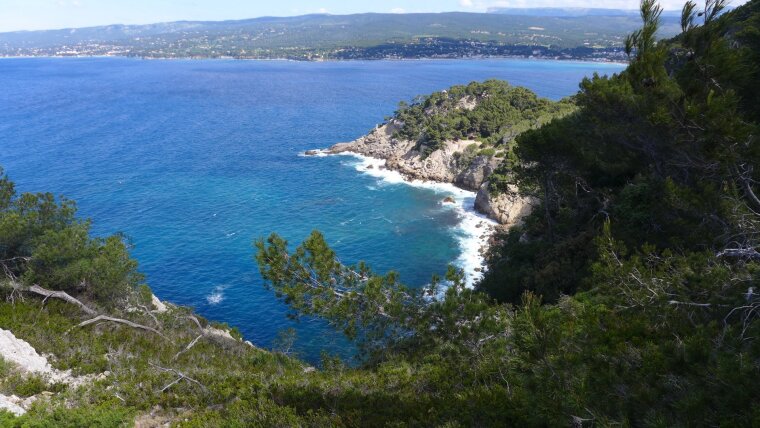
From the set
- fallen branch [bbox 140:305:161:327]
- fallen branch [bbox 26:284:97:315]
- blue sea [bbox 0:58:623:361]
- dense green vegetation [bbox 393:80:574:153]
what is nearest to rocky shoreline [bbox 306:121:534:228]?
Answer: dense green vegetation [bbox 393:80:574:153]

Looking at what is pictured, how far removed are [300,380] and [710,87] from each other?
1170 centimetres

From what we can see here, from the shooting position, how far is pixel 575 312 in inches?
424

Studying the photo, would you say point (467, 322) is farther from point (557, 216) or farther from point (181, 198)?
point (181, 198)

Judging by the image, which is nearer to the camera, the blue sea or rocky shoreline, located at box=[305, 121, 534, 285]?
the blue sea

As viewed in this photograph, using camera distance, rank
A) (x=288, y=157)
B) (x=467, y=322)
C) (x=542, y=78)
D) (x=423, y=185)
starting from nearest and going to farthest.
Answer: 1. (x=467, y=322)
2. (x=423, y=185)
3. (x=288, y=157)
4. (x=542, y=78)

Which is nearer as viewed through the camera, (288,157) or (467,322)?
(467,322)

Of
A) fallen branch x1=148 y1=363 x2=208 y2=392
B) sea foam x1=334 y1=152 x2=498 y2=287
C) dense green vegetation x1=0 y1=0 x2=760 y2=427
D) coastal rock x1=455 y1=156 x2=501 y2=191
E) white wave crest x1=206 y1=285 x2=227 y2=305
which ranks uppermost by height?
dense green vegetation x1=0 y1=0 x2=760 y2=427

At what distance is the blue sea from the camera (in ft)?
117

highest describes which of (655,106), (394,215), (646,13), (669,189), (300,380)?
(646,13)

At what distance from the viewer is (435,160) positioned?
5981cm

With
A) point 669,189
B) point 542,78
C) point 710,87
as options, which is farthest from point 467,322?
point 542,78

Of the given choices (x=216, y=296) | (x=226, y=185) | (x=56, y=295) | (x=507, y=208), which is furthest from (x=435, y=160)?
(x=56, y=295)

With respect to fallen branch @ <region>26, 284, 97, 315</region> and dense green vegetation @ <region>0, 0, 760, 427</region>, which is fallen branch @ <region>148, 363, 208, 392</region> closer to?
dense green vegetation @ <region>0, 0, 760, 427</region>

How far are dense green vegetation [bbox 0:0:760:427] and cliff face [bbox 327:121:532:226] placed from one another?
2462cm
